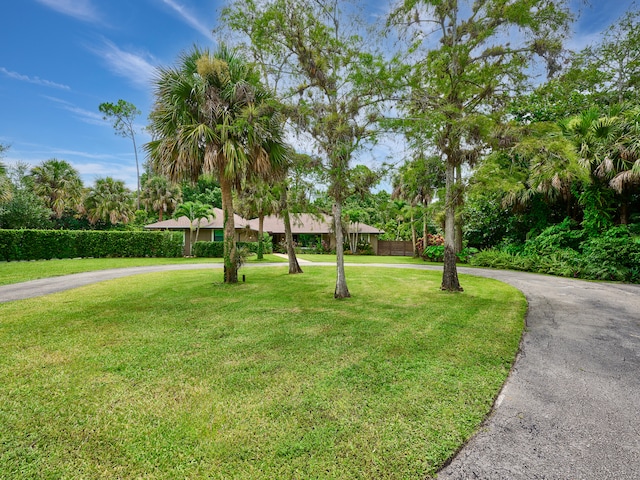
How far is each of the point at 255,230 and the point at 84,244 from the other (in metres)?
13.6

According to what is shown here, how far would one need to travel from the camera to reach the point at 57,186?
30.8 m

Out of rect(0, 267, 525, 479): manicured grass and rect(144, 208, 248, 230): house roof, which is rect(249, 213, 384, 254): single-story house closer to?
rect(144, 208, 248, 230): house roof

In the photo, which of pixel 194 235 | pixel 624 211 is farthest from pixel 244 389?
pixel 194 235

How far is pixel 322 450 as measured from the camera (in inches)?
90.0

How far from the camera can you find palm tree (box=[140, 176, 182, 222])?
32656 millimetres

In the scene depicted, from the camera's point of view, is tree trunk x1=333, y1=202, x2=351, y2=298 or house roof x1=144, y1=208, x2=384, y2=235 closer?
tree trunk x1=333, y1=202, x2=351, y2=298

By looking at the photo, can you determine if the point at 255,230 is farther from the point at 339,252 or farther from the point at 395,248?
the point at 339,252

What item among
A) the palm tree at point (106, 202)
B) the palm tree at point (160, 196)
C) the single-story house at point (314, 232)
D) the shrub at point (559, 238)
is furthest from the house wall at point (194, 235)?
the shrub at point (559, 238)

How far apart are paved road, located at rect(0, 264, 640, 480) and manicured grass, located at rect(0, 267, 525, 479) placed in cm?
21

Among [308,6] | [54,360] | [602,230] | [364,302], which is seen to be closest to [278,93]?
[308,6]

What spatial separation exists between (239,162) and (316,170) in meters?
2.90

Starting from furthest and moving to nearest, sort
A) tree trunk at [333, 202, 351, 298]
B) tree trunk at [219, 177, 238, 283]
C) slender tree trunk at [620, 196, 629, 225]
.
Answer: slender tree trunk at [620, 196, 629, 225] < tree trunk at [219, 177, 238, 283] < tree trunk at [333, 202, 351, 298]

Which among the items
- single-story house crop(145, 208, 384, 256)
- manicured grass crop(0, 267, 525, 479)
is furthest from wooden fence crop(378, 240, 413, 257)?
manicured grass crop(0, 267, 525, 479)

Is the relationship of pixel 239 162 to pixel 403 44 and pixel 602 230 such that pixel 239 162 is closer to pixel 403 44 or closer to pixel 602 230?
pixel 403 44
